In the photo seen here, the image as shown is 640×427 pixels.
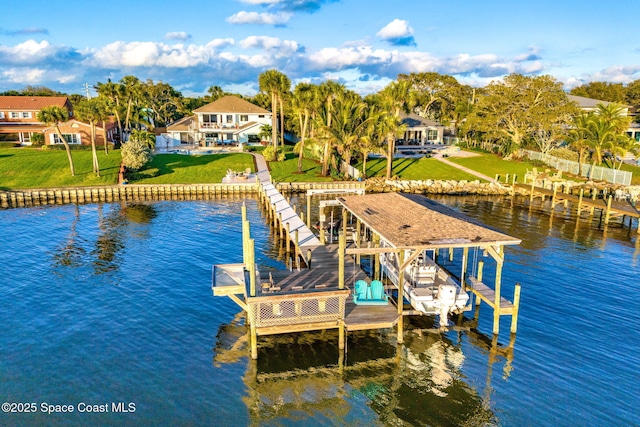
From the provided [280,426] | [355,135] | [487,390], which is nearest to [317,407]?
[280,426]

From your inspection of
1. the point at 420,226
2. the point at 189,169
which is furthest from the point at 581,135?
the point at 189,169

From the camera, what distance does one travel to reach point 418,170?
2616 inches

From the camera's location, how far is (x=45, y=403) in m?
17.1

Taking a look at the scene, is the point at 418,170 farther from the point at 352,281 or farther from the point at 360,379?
the point at 360,379

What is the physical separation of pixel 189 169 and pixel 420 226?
48159 mm

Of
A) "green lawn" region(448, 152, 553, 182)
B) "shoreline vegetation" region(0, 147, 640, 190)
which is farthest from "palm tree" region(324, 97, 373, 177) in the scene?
"green lawn" region(448, 152, 553, 182)

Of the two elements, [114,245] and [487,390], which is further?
[114,245]

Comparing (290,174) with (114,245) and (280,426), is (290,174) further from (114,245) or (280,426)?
(280,426)

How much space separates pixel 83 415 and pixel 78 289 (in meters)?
12.8

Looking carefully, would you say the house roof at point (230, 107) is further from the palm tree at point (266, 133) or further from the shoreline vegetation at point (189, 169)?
the shoreline vegetation at point (189, 169)

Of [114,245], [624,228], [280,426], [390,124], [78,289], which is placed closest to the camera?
[280,426]

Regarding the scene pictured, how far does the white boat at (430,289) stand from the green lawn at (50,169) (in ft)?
151

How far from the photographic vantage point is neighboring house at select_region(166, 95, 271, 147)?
282 feet

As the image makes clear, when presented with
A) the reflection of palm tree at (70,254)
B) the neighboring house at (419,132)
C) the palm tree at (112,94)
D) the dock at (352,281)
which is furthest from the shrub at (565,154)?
the palm tree at (112,94)
